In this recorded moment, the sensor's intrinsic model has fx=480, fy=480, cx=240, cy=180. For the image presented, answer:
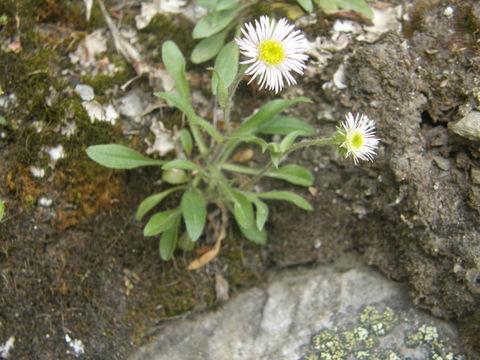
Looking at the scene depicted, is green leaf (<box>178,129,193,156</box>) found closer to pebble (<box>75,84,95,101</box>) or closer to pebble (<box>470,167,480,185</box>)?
pebble (<box>75,84,95,101</box>)

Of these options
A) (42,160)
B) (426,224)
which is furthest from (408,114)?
(42,160)

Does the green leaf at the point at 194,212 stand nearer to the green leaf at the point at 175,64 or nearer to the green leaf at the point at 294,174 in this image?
the green leaf at the point at 294,174

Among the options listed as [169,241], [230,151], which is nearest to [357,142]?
[230,151]

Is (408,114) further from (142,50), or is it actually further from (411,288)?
(142,50)

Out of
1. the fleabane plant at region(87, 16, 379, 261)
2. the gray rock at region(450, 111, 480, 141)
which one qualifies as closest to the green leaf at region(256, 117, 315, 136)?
the fleabane plant at region(87, 16, 379, 261)

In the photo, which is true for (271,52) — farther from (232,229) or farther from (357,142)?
(232,229)

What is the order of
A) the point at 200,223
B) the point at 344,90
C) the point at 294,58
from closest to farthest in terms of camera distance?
the point at 294,58, the point at 200,223, the point at 344,90
